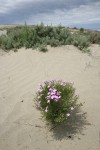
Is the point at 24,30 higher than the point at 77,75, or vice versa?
the point at 24,30

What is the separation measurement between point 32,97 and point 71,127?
4.94 ft

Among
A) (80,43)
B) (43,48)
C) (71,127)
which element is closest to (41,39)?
(43,48)

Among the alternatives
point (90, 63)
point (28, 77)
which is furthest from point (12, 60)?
point (90, 63)

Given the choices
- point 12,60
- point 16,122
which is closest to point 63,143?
point 16,122

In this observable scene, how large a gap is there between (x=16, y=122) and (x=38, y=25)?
5.32 m

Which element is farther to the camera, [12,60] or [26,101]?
[12,60]

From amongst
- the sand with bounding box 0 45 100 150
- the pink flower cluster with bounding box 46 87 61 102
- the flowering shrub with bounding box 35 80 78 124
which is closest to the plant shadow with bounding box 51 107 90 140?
the sand with bounding box 0 45 100 150

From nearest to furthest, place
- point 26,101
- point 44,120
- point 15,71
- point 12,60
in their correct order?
point 44,120
point 26,101
point 15,71
point 12,60

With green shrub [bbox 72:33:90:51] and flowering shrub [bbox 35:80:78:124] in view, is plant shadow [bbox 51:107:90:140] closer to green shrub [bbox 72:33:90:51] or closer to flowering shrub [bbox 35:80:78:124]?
flowering shrub [bbox 35:80:78:124]

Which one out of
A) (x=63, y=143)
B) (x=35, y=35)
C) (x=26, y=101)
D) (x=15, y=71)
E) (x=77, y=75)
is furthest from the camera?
(x=35, y=35)

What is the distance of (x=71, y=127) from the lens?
412 cm

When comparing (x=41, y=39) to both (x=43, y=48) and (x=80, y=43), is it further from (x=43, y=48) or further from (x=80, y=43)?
(x=80, y=43)

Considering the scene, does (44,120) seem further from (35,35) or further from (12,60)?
(35,35)

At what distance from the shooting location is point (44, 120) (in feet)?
14.3
